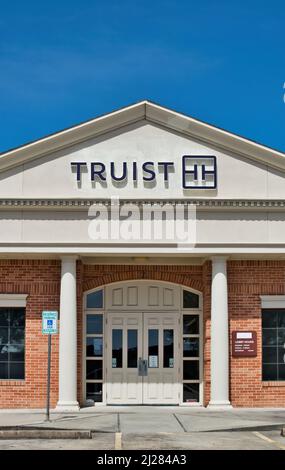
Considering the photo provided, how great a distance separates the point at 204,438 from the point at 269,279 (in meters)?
7.44

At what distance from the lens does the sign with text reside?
71.9 ft

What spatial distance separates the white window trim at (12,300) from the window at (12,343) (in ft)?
0.46

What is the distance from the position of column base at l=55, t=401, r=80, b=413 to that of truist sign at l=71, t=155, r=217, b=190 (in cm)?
573

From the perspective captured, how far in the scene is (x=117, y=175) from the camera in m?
21.6

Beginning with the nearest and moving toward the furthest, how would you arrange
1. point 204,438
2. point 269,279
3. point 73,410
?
1. point 204,438
2. point 73,410
3. point 269,279

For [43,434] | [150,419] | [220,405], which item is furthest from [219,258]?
[43,434]

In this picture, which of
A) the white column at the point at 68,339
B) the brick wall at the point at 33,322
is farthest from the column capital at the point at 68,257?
the brick wall at the point at 33,322

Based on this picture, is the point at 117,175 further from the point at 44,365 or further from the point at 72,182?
the point at 44,365

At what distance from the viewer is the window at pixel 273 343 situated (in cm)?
2230

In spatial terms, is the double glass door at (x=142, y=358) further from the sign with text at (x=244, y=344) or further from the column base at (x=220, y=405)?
the sign with text at (x=244, y=344)

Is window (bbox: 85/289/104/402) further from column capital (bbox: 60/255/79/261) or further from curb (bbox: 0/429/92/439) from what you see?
curb (bbox: 0/429/92/439)
